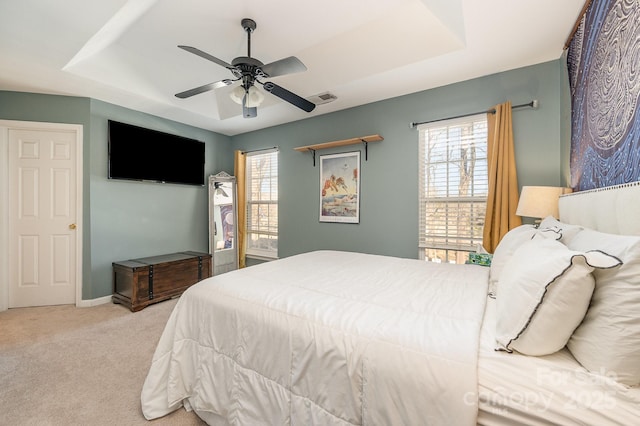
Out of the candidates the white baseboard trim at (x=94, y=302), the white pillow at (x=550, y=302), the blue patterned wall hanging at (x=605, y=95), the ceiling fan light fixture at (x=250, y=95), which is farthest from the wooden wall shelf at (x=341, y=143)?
the white baseboard trim at (x=94, y=302)

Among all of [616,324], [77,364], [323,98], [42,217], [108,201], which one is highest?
[323,98]

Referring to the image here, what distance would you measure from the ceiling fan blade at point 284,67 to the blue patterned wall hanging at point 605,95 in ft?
5.62

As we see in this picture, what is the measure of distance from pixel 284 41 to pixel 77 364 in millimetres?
3137

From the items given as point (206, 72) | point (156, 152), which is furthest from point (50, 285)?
point (206, 72)

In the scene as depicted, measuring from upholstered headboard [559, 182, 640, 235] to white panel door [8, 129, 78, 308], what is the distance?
488cm

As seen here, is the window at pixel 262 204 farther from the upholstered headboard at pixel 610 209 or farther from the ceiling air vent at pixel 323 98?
the upholstered headboard at pixel 610 209

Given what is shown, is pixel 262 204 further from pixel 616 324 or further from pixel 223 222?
pixel 616 324

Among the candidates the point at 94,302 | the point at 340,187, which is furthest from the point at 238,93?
the point at 94,302

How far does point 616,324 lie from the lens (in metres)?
0.77

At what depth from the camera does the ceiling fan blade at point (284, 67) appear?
189cm

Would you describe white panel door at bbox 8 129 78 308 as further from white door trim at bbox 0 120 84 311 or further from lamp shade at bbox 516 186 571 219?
lamp shade at bbox 516 186 571 219

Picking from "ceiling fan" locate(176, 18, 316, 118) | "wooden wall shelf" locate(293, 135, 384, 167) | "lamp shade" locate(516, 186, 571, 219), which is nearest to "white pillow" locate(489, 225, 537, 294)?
"lamp shade" locate(516, 186, 571, 219)

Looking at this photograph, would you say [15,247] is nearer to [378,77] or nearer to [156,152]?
[156,152]

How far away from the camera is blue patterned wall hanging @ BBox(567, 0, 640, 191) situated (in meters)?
1.29
